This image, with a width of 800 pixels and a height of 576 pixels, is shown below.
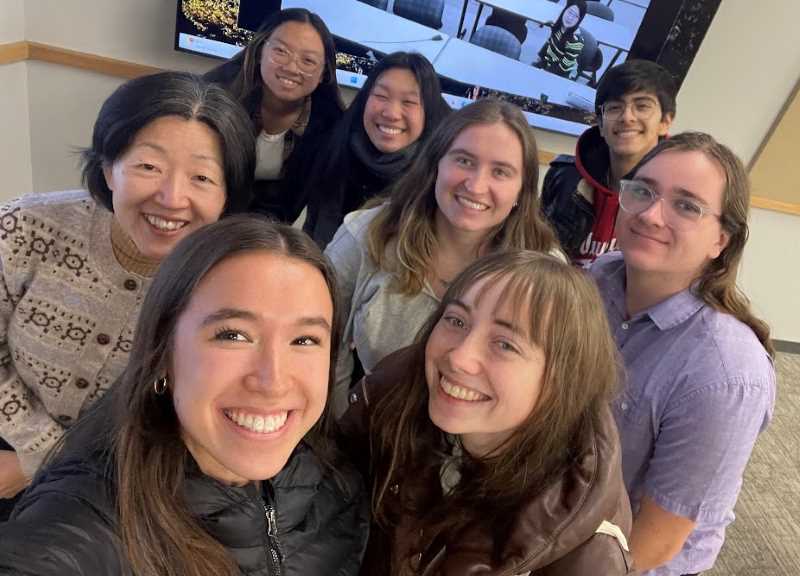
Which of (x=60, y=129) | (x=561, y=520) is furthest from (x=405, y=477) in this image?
(x=60, y=129)

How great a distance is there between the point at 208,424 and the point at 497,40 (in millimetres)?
2857

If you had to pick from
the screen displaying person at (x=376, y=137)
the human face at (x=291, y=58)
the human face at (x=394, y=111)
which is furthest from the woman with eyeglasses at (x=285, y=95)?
the human face at (x=394, y=111)

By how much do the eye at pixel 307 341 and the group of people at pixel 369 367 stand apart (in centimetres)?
1

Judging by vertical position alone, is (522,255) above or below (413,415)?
above

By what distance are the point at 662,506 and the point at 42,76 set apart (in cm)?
317

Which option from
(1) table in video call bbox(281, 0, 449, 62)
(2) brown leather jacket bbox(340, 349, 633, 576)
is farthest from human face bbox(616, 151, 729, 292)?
(1) table in video call bbox(281, 0, 449, 62)

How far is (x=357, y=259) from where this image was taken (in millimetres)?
→ 1807

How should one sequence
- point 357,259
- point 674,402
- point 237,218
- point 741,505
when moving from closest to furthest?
point 237,218
point 674,402
point 357,259
point 741,505

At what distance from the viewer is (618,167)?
2.36 metres

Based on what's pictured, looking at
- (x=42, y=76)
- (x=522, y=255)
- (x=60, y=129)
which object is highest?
(x=522, y=255)

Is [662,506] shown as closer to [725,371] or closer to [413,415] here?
[725,371]

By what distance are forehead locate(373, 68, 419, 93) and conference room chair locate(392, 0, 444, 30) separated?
1.11 metres

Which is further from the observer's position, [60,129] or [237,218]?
[60,129]

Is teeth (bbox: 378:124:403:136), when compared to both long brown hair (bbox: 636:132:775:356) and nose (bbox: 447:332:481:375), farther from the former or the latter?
nose (bbox: 447:332:481:375)
